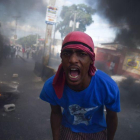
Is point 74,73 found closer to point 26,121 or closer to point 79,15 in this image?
point 26,121

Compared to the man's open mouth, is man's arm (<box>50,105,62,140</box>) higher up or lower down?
lower down

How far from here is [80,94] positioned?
1.24 metres

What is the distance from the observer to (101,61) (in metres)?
15.5

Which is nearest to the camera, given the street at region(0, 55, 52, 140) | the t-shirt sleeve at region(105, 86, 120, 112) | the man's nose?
the man's nose

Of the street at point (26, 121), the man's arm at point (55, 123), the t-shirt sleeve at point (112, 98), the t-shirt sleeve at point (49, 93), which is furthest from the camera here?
the street at point (26, 121)

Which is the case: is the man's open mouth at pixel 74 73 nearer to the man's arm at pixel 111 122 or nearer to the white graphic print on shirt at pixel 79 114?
the white graphic print on shirt at pixel 79 114

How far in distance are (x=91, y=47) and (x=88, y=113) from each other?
706mm

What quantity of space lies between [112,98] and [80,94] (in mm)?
307

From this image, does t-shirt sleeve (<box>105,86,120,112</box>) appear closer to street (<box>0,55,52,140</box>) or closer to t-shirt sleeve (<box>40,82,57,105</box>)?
t-shirt sleeve (<box>40,82,57,105</box>)

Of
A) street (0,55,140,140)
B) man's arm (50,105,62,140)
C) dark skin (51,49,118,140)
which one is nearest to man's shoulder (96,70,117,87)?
dark skin (51,49,118,140)

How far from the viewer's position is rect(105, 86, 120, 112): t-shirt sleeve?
1.21m

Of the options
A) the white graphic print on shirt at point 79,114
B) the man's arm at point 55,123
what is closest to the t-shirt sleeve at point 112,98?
the white graphic print on shirt at point 79,114

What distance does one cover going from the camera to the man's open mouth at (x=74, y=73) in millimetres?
1109

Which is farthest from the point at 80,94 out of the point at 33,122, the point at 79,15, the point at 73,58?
the point at 79,15
